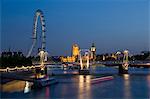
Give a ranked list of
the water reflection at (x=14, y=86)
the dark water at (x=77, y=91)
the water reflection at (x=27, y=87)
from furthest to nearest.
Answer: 1. the water reflection at (x=14, y=86)
2. the water reflection at (x=27, y=87)
3. the dark water at (x=77, y=91)

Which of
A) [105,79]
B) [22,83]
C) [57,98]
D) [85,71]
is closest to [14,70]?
[22,83]

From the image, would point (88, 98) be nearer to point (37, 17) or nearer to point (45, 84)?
point (45, 84)

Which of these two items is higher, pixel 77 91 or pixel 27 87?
pixel 27 87

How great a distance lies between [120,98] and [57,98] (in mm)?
2685

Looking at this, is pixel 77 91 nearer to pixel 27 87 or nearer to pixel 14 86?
pixel 27 87

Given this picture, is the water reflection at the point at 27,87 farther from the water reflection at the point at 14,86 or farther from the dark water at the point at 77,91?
the water reflection at the point at 14,86

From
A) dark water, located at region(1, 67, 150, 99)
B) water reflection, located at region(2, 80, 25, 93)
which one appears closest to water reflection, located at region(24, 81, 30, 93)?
dark water, located at region(1, 67, 150, 99)

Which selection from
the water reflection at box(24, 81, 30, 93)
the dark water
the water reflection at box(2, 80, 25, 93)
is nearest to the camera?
the dark water

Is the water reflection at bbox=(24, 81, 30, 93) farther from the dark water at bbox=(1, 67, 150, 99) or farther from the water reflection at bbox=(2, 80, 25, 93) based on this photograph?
the water reflection at bbox=(2, 80, 25, 93)

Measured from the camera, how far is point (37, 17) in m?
28.8

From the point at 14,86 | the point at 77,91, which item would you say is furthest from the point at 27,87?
the point at 77,91

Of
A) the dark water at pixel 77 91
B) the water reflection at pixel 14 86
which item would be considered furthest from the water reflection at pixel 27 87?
the water reflection at pixel 14 86

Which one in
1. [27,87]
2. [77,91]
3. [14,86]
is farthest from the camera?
[27,87]

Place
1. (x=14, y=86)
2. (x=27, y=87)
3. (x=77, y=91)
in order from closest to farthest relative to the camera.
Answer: (x=77, y=91) → (x=14, y=86) → (x=27, y=87)
